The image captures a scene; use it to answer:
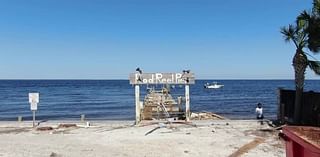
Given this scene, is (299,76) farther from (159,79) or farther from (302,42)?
(159,79)

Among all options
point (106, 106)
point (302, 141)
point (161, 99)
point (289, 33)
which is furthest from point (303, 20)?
point (106, 106)

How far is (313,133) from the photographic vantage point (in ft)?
22.0

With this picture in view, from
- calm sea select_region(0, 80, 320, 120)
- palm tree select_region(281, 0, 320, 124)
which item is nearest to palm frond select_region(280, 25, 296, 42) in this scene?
palm tree select_region(281, 0, 320, 124)

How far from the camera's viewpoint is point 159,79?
25141mm

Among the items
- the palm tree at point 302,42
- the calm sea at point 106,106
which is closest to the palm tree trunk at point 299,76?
the palm tree at point 302,42

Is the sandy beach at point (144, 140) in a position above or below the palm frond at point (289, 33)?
below

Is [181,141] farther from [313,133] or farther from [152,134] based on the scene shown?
[313,133]

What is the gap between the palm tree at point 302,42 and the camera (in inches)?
828

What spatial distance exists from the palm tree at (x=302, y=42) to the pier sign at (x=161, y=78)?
19.8ft

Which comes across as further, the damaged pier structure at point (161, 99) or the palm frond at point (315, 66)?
the damaged pier structure at point (161, 99)

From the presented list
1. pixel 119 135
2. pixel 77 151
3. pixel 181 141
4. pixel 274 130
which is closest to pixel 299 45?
pixel 274 130

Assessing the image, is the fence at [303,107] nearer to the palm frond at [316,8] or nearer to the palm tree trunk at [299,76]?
the palm tree trunk at [299,76]

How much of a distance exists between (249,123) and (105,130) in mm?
7675

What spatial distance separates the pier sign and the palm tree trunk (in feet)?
19.6
